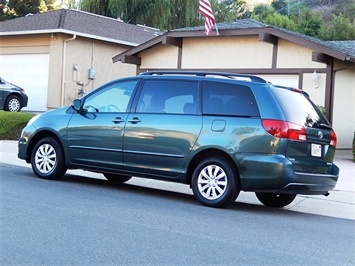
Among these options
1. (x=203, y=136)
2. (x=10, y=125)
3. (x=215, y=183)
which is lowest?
(x=215, y=183)

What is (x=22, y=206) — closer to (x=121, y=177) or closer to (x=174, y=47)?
(x=121, y=177)

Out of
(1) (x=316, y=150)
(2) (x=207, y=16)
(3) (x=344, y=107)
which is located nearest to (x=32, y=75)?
(2) (x=207, y=16)

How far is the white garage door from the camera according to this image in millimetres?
24000

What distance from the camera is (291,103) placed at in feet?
28.1

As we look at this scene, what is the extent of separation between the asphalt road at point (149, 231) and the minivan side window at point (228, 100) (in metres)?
1.40

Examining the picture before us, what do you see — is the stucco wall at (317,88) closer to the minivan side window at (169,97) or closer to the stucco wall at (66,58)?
the minivan side window at (169,97)

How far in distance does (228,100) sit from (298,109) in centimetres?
100

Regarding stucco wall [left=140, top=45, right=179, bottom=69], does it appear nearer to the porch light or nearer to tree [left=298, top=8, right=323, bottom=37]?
the porch light

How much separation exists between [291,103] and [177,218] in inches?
94.0

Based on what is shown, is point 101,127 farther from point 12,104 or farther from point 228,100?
point 12,104

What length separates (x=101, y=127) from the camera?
31.4 feet

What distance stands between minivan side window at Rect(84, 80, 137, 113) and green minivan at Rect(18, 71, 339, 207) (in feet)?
0.05

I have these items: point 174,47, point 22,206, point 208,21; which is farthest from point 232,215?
point 174,47

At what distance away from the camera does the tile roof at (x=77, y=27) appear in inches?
923
